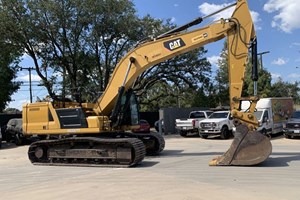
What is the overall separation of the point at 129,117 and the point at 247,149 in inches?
198

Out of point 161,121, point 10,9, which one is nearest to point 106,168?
point 161,121

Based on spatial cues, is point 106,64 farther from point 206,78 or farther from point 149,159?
point 149,159

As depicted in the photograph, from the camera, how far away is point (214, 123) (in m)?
26.4

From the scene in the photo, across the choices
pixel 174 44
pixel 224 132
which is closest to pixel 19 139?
pixel 224 132

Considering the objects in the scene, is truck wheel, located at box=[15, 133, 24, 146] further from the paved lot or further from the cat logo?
the cat logo

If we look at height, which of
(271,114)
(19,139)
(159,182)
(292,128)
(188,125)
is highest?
(271,114)

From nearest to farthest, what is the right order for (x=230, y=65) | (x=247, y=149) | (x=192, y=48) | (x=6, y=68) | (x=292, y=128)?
(x=247, y=149) → (x=230, y=65) → (x=192, y=48) → (x=292, y=128) → (x=6, y=68)

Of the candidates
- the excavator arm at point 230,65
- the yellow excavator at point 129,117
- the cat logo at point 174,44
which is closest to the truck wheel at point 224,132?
the yellow excavator at point 129,117

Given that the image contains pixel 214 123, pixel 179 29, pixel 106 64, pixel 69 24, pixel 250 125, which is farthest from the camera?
pixel 106 64

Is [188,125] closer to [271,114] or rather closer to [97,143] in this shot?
[271,114]

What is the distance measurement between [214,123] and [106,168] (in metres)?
14.0

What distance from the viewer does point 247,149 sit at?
12.6 m

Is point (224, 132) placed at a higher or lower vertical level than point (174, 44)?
lower

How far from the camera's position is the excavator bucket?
12453 mm
